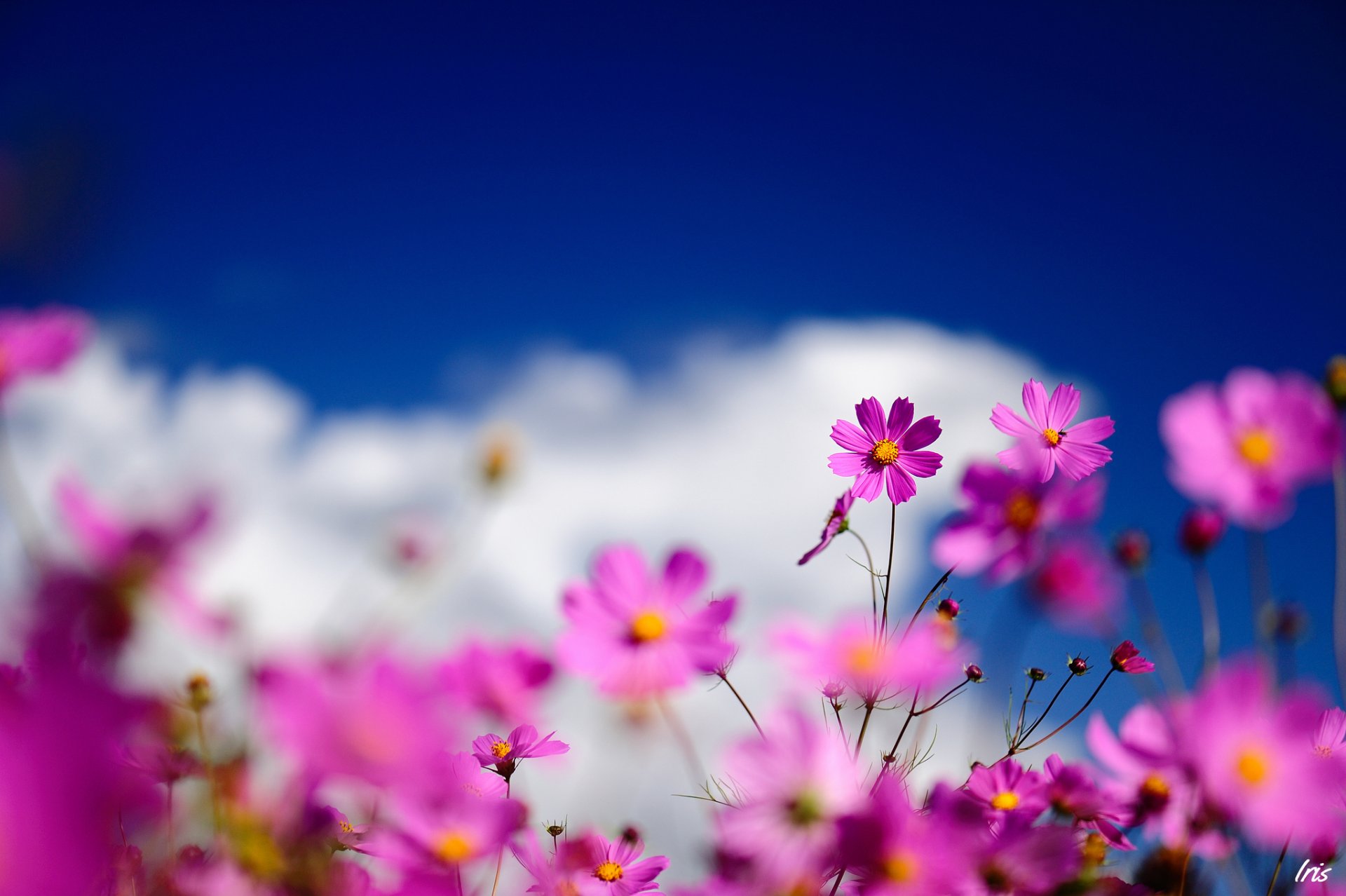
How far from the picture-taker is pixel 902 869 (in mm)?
692

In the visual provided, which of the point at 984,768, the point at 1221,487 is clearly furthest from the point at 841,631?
the point at 984,768

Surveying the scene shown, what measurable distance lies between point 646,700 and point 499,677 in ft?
0.54

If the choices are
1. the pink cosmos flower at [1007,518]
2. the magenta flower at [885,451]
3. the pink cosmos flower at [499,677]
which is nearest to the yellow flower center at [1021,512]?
the pink cosmos flower at [1007,518]

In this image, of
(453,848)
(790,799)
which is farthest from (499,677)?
(790,799)

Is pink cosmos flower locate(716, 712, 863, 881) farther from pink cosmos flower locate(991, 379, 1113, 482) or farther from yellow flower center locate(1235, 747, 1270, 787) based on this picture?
pink cosmos flower locate(991, 379, 1113, 482)

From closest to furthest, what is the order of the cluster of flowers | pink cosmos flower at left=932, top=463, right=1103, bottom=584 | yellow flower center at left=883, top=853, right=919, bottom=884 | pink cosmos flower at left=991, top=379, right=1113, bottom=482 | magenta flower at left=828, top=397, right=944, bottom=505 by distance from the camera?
the cluster of flowers, yellow flower center at left=883, top=853, right=919, bottom=884, pink cosmos flower at left=932, top=463, right=1103, bottom=584, pink cosmos flower at left=991, top=379, right=1113, bottom=482, magenta flower at left=828, top=397, right=944, bottom=505

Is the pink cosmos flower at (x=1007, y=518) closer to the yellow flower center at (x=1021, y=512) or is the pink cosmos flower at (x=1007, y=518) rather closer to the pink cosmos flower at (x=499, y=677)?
the yellow flower center at (x=1021, y=512)

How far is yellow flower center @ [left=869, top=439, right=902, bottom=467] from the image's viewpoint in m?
1.41

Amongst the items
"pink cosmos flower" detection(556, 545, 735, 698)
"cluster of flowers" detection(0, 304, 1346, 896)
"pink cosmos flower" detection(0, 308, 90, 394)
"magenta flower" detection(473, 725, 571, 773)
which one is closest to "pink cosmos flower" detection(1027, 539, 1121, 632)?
"cluster of flowers" detection(0, 304, 1346, 896)

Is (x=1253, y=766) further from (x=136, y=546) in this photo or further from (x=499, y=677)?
(x=136, y=546)

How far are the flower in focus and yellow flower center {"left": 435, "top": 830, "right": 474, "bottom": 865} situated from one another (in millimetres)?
1214

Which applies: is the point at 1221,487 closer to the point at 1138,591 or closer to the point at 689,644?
the point at 1138,591

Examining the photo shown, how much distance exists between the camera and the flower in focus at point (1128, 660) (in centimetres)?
141

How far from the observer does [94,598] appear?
552 millimetres
